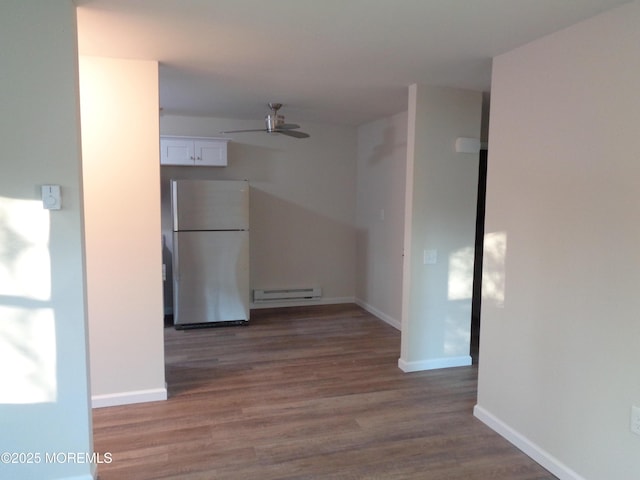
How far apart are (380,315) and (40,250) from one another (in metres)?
4.00

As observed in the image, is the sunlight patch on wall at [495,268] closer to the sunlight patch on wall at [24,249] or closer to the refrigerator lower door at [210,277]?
the sunlight patch on wall at [24,249]

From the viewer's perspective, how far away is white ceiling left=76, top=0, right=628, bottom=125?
2.05m

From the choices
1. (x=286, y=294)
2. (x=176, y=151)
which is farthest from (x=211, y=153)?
(x=286, y=294)

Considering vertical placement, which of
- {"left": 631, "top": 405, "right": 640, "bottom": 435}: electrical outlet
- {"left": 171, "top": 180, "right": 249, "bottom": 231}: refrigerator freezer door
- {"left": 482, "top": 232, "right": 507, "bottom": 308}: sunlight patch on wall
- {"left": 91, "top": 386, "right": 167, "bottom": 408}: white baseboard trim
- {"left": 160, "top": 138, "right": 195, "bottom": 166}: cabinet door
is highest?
{"left": 160, "top": 138, "right": 195, "bottom": 166}: cabinet door

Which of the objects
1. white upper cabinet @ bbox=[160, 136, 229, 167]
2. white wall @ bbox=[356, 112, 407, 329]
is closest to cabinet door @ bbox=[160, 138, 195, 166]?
white upper cabinet @ bbox=[160, 136, 229, 167]

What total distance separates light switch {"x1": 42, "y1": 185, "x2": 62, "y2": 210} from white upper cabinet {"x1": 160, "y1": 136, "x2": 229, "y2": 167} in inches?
120

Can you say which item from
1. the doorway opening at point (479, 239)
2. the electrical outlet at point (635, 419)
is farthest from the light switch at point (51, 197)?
the doorway opening at point (479, 239)

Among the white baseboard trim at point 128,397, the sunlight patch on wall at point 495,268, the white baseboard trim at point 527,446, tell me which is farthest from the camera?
the white baseboard trim at point 128,397

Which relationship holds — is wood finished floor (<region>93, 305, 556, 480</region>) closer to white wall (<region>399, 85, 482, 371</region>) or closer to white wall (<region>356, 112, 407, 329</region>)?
white wall (<region>399, 85, 482, 371</region>)

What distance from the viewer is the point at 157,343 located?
121 inches

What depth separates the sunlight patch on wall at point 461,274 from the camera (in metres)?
3.74

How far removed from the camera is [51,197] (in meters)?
1.98

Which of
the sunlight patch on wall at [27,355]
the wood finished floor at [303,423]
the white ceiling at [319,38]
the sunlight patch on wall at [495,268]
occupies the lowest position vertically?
the wood finished floor at [303,423]

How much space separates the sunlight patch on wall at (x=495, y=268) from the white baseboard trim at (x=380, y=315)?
2085 millimetres
